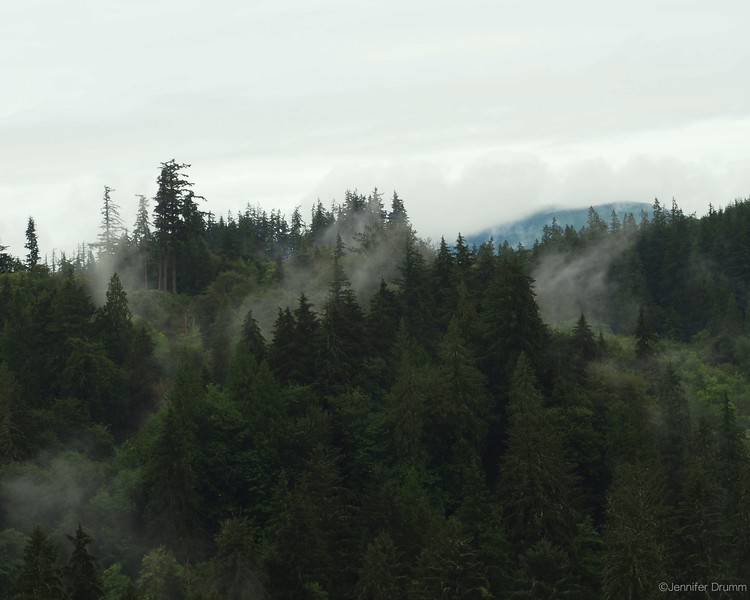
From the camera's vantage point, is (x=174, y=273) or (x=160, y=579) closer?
(x=160, y=579)

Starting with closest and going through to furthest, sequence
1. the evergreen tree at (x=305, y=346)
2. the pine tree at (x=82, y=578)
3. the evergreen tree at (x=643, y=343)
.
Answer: the pine tree at (x=82, y=578), the evergreen tree at (x=305, y=346), the evergreen tree at (x=643, y=343)

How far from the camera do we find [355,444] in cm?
6756

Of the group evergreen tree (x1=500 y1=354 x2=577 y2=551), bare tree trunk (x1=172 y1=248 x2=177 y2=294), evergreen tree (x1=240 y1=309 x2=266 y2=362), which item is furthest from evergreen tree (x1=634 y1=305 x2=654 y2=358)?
bare tree trunk (x1=172 y1=248 x2=177 y2=294)

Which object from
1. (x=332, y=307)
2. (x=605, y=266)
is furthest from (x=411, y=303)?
(x=605, y=266)

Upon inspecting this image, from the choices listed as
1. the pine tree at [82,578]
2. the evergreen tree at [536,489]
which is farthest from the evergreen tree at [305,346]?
the pine tree at [82,578]

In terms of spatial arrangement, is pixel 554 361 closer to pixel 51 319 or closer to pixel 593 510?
pixel 593 510

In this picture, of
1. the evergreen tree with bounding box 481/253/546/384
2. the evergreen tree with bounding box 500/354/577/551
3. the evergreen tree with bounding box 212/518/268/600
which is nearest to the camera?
the evergreen tree with bounding box 212/518/268/600

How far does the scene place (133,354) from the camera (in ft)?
253

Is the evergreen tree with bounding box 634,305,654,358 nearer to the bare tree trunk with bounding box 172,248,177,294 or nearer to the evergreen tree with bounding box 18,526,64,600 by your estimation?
the bare tree trunk with bounding box 172,248,177,294

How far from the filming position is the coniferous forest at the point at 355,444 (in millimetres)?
51406

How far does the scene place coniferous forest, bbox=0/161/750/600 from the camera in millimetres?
51406

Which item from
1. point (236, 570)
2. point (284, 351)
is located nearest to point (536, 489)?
point (236, 570)

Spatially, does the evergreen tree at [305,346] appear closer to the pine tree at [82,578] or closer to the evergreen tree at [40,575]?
the pine tree at [82,578]

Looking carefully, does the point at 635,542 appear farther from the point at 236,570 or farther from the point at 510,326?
the point at 510,326
